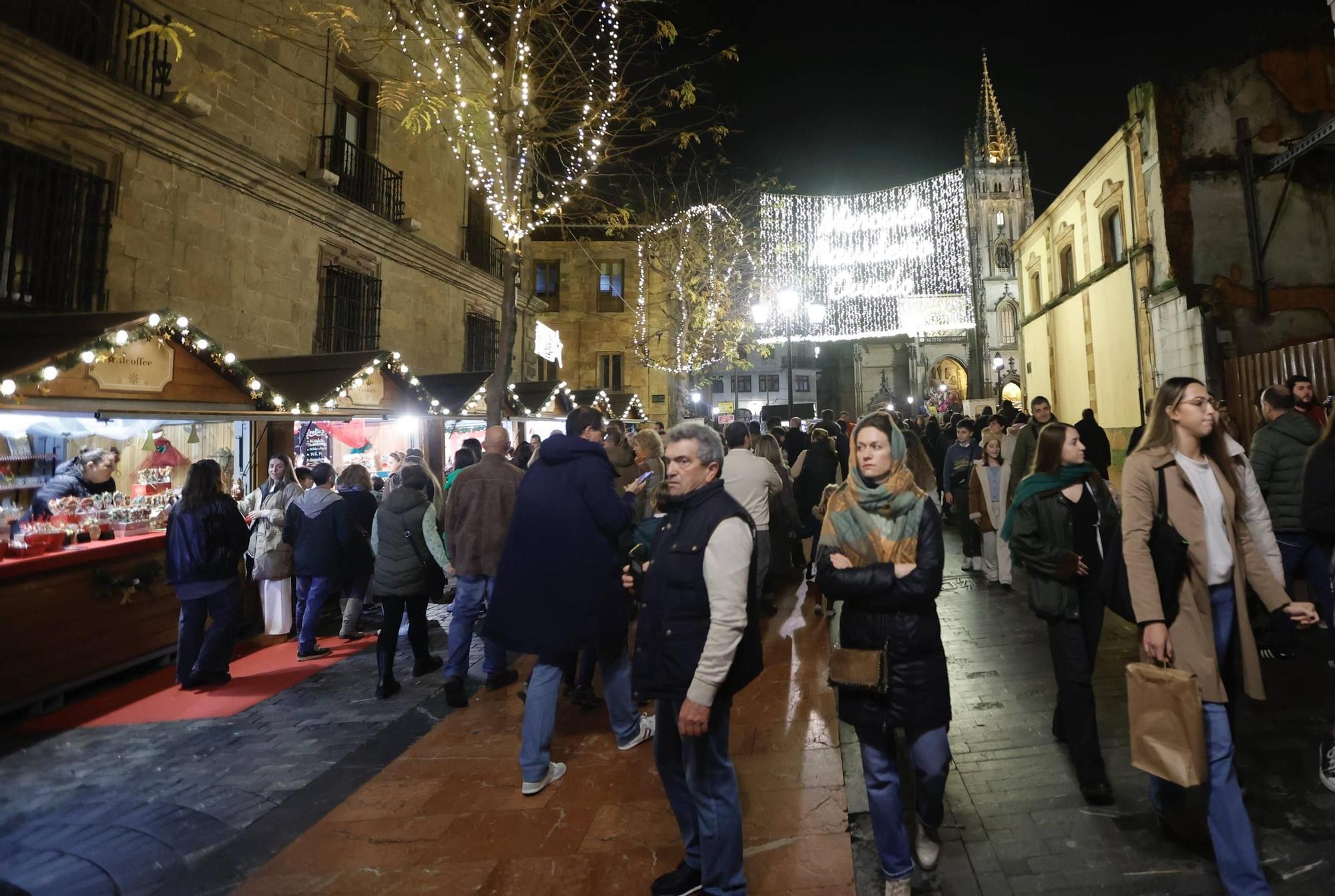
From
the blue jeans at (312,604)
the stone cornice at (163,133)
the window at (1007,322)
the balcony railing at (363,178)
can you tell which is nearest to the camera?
the blue jeans at (312,604)

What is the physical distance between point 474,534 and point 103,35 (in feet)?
26.6

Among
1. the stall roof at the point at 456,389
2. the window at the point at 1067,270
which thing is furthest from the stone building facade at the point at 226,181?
the window at the point at 1067,270

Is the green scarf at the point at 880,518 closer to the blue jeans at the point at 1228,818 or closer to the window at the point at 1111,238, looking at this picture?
the blue jeans at the point at 1228,818

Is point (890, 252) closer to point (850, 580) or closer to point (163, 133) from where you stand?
point (163, 133)

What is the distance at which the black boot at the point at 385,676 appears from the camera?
17.3 ft

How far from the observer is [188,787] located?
3.90 m

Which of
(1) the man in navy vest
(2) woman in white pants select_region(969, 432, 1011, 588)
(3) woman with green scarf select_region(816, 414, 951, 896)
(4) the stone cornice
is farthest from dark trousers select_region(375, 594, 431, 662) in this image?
(4) the stone cornice

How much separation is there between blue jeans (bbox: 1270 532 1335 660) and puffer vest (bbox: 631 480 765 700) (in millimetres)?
4710

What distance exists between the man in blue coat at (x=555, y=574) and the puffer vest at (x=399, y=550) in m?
2.05

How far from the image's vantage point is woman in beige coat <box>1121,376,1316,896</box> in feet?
8.25

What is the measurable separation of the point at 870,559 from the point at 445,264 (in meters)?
14.3

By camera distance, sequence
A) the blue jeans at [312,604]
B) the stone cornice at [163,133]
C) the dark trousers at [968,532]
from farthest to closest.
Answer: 1. the dark trousers at [968,532]
2. the stone cornice at [163,133]
3. the blue jeans at [312,604]

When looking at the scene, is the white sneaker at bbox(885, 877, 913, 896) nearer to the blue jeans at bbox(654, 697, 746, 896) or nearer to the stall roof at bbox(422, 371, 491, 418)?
the blue jeans at bbox(654, 697, 746, 896)

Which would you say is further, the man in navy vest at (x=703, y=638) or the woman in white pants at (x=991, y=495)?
the woman in white pants at (x=991, y=495)
